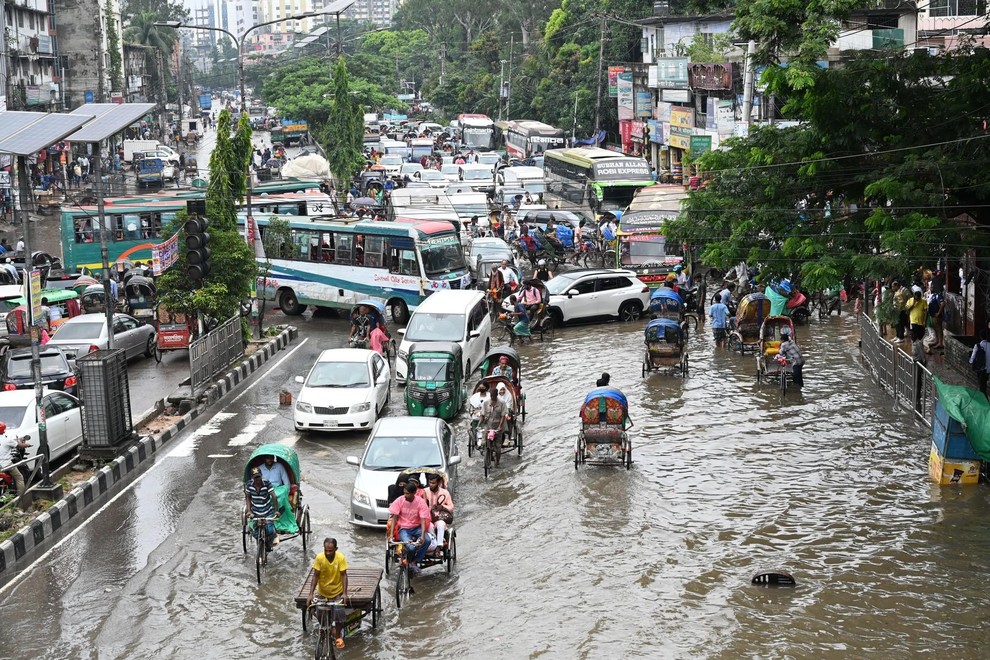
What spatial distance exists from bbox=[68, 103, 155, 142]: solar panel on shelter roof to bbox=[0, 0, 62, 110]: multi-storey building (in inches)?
1493

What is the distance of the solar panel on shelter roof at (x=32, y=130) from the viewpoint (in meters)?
17.6

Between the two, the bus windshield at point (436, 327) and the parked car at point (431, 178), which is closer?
the bus windshield at point (436, 327)

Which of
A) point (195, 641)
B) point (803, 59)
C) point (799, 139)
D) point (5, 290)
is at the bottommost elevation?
point (195, 641)

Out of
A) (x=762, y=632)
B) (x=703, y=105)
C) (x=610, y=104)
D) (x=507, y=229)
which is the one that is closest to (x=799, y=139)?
(x=762, y=632)

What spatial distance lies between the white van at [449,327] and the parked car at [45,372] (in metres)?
6.45

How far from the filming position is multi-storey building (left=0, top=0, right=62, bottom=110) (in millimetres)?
61406

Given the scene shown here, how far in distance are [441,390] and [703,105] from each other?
37.4 m

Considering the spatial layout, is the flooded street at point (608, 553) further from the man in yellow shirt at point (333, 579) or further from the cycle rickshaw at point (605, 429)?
the man in yellow shirt at point (333, 579)

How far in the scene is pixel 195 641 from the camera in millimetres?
12805

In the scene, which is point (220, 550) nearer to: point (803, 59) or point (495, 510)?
point (495, 510)

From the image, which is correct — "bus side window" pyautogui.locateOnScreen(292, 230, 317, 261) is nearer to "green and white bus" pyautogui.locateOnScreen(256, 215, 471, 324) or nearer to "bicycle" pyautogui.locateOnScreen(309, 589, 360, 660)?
"green and white bus" pyautogui.locateOnScreen(256, 215, 471, 324)

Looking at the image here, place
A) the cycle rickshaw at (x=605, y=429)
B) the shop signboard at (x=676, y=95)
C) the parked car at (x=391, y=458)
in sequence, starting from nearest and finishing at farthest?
1. the parked car at (x=391, y=458)
2. the cycle rickshaw at (x=605, y=429)
3. the shop signboard at (x=676, y=95)

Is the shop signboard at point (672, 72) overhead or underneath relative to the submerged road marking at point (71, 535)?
overhead

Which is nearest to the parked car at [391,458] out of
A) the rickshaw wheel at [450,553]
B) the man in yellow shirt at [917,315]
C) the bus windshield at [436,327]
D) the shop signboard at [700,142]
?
the rickshaw wheel at [450,553]
